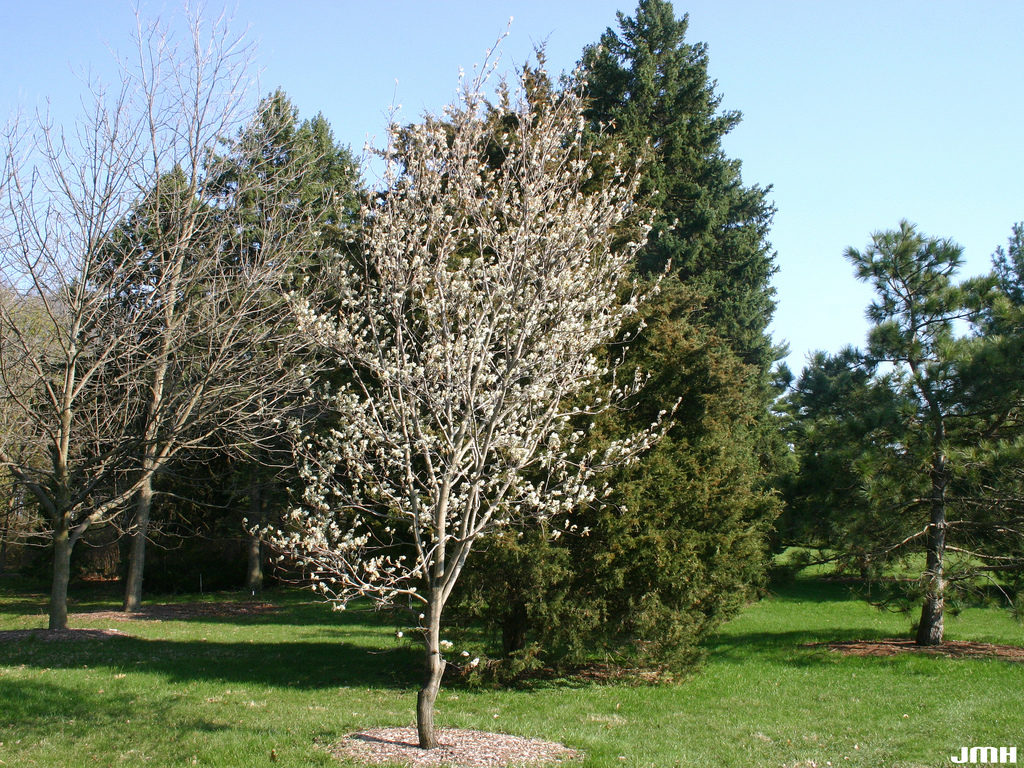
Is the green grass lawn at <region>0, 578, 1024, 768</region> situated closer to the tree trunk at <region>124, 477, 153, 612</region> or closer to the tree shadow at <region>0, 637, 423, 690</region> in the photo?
the tree shadow at <region>0, 637, 423, 690</region>

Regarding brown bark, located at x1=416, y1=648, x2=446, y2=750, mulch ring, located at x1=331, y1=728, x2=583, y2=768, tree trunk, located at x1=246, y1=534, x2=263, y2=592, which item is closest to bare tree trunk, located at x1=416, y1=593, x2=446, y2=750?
brown bark, located at x1=416, y1=648, x2=446, y2=750

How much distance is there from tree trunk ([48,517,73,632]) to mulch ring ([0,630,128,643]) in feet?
0.85

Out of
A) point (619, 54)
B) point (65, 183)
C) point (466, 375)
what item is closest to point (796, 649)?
point (466, 375)

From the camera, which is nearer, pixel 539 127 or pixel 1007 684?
pixel 539 127

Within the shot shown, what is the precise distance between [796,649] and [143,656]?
1006cm

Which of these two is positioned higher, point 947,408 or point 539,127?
point 539,127

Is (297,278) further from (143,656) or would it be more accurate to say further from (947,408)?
(947,408)

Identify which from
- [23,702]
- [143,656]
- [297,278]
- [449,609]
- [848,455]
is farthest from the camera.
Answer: [297,278]

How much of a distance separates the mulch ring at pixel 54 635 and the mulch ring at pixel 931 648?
11.7 m

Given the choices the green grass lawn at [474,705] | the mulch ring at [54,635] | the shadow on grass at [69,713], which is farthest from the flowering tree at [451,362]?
the mulch ring at [54,635]

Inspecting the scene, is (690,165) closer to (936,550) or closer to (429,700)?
(936,550)

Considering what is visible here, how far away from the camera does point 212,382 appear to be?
12.5m

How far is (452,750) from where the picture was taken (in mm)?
5598

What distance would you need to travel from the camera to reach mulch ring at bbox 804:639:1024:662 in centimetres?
1091
